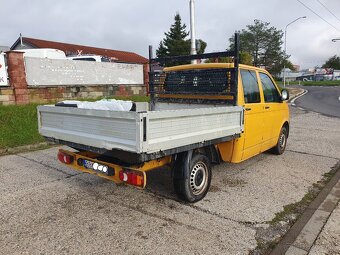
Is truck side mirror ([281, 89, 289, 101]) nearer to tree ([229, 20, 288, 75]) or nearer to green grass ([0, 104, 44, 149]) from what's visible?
green grass ([0, 104, 44, 149])

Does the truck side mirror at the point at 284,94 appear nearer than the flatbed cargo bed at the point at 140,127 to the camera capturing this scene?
No

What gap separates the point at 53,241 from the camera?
3375 millimetres

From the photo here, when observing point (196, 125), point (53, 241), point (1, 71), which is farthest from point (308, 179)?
point (1, 71)

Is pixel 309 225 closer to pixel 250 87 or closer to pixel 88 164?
pixel 250 87

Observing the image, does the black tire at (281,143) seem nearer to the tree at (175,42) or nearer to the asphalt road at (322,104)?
the asphalt road at (322,104)

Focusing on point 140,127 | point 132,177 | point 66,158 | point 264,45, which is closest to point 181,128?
point 140,127

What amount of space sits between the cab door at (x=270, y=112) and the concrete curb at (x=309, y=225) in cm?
143

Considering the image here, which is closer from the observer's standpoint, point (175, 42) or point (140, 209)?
point (140, 209)

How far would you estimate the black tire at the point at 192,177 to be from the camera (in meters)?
4.09

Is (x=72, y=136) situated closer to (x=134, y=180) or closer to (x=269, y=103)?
(x=134, y=180)

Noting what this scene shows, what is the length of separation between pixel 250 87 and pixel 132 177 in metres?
2.78

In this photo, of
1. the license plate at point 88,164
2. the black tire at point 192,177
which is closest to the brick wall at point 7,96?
the license plate at point 88,164

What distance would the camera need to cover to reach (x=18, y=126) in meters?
8.41

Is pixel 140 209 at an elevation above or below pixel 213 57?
below
